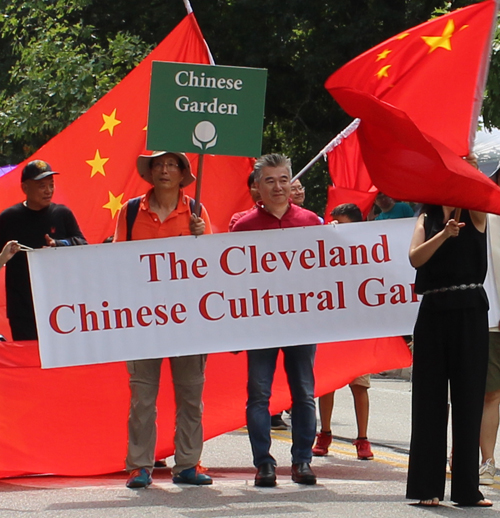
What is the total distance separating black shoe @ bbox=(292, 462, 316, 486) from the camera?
21.6 ft

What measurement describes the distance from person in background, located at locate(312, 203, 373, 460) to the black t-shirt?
1914 millimetres

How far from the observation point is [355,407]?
8.22m

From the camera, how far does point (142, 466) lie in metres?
6.47

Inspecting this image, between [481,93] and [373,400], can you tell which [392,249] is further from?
[373,400]

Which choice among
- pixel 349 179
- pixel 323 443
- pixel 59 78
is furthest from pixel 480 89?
pixel 59 78

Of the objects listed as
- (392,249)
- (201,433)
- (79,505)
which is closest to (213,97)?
(392,249)

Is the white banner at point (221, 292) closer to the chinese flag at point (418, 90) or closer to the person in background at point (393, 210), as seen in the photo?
the chinese flag at point (418, 90)

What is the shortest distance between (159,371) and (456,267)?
1.85m

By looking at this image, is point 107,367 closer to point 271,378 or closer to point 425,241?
point 271,378

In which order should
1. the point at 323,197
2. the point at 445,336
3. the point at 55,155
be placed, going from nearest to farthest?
the point at 445,336 < the point at 55,155 < the point at 323,197

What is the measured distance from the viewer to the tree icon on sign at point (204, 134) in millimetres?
6445

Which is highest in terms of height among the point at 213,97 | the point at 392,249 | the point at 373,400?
the point at 213,97

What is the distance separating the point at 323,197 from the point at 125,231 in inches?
667

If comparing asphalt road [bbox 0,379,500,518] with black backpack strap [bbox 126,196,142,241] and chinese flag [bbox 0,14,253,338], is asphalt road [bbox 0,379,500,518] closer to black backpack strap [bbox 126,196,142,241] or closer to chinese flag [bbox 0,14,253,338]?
black backpack strap [bbox 126,196,142,241]
